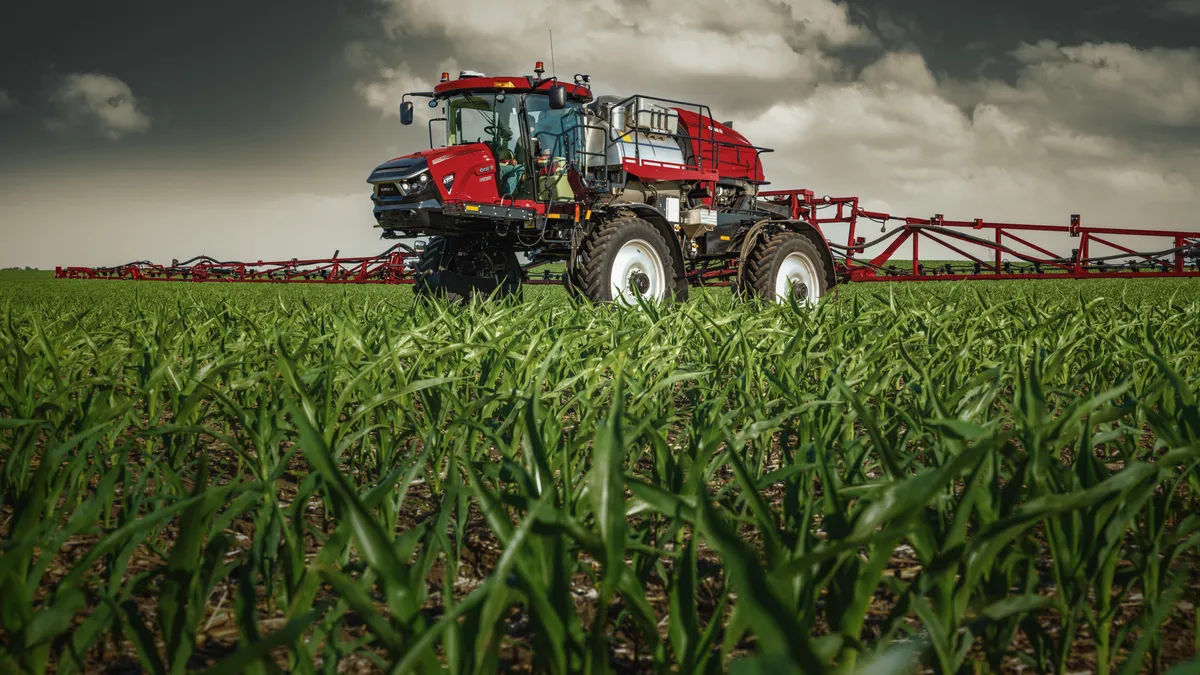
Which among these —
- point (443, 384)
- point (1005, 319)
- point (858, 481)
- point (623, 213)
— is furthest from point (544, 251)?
point (858, 481)

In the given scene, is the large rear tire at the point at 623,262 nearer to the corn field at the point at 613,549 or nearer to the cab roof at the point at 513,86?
the cab roof at the point at 513,86

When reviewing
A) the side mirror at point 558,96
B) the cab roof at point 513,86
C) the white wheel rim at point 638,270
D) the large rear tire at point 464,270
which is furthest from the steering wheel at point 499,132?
the white wheel rim at point 638,270

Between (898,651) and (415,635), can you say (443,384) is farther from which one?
(898,651)

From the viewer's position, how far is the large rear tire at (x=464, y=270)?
7977mm

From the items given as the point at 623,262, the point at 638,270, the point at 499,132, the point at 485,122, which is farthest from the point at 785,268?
the point at 485,122

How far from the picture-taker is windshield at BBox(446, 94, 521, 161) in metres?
7.70

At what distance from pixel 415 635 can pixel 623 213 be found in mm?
6777

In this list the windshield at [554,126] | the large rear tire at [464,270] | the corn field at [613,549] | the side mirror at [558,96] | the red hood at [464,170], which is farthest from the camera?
the large rear tire at [464,270]

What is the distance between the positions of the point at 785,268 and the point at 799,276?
283mm

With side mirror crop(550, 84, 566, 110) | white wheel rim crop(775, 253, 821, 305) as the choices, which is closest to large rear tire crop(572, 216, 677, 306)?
side mirror crop(550, 84, 566, 110)

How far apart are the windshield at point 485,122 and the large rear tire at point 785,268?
2733 mm

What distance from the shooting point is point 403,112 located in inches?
303

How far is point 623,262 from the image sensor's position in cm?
739

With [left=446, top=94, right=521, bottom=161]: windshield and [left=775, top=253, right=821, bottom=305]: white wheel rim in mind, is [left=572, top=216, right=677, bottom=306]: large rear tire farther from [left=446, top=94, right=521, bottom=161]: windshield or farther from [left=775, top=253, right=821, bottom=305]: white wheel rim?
[left=775, top=253, right=821, bottom=305]: white wheel rim
